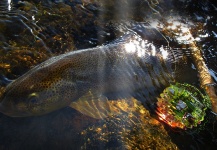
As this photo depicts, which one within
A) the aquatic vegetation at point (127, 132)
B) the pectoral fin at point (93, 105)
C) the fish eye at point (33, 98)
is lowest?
the aquatic vegetation at point (127, 132)

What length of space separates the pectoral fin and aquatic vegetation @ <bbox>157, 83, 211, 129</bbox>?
0.93 meters

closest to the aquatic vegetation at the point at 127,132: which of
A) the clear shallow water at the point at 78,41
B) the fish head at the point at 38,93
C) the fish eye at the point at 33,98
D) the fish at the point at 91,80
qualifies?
the clear shallow water at the point at 78,41

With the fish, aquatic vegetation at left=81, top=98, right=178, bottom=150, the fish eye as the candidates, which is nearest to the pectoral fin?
the fish

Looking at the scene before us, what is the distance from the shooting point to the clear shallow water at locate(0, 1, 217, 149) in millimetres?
3219

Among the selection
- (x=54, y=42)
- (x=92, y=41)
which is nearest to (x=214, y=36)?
(x=92, y=41)

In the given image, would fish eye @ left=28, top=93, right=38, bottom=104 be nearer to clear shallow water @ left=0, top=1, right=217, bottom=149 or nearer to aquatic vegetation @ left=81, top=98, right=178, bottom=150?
clear shallow water @ left=0, top=1, right=217, bottom=149

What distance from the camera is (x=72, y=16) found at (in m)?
5.90

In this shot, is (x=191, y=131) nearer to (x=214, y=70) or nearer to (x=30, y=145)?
(x=214, y=70)

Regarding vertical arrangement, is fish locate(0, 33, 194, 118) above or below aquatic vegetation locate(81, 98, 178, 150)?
above

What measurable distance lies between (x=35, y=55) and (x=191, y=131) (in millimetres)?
3002

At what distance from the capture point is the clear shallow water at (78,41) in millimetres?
3219

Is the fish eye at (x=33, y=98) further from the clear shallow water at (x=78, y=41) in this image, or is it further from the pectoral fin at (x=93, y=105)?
the pectoral fin at (x=93, y=105)

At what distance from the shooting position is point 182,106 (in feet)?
13.1

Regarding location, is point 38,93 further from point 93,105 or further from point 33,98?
point 93,105
